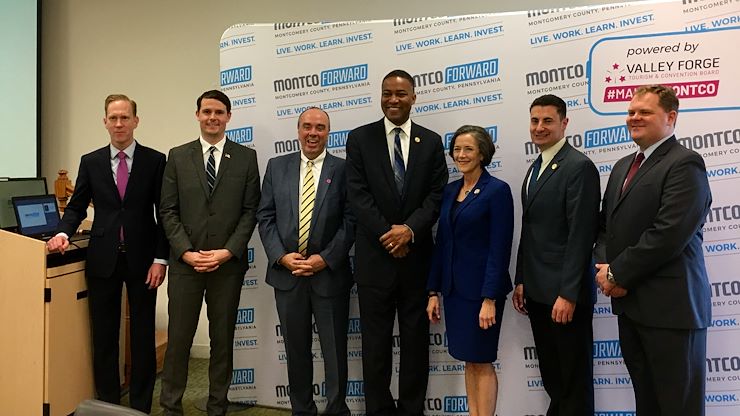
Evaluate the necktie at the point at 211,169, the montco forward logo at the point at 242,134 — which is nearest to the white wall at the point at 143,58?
the montco forward logo at the point at 242,134

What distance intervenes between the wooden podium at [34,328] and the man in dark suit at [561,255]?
243 centimetres

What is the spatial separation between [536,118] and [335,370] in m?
1.73

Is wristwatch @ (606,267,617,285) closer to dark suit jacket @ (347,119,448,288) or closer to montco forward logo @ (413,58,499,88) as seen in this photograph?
dark suit jacket @ (347,119,448,288)

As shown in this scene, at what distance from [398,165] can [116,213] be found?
159cm

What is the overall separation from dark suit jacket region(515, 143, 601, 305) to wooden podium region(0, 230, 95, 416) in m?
2.44

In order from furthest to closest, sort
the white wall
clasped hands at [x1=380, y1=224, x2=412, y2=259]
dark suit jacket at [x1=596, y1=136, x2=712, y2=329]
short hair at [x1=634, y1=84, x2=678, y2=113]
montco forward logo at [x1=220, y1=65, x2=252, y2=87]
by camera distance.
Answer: the white wall < montco forward logo at [x1=220, y1=65, x2=252, y2=87] < clasped hands at [x1=380, y1=224, x2=412, y2=259] < short hair at [x1=634, y1=84, x2=678, y2=113] < dark suit jacket at [x1=596, y1=136, x2=712, y2=329]

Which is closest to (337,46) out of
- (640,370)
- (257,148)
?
(257,148)

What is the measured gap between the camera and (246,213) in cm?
309

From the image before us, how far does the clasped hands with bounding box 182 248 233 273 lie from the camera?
2916mm

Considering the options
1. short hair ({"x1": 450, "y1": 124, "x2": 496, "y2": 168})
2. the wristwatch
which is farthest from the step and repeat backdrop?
the wristwatch

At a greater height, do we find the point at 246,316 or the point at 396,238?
the point at 396,238

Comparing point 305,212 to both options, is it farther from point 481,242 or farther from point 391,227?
point 481,242

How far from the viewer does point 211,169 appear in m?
3.06

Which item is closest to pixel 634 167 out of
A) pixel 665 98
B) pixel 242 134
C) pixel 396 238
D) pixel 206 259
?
pixel 665 98
